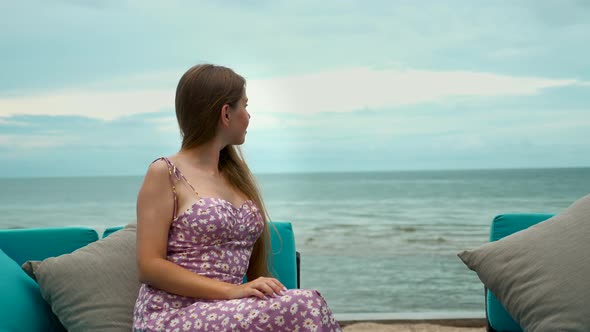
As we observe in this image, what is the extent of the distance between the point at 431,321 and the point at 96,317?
6.78 feet

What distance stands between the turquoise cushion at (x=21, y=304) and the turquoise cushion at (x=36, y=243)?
246 millimetres

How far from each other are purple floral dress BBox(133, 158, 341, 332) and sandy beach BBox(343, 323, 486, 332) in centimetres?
173

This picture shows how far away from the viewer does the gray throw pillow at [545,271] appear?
2297 millimetres

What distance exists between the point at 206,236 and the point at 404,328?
2028 millimetres

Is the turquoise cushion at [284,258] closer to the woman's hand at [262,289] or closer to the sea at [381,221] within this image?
the woman's hand at [262,289]

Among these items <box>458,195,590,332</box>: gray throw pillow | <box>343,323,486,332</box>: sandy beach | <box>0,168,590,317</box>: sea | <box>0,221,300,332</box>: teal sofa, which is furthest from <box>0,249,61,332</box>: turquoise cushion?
<box>0,168,590,317</box>: sea

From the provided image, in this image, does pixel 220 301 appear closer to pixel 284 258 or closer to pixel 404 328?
pixel 284 258

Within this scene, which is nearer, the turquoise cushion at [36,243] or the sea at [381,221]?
the turquoise cushion at [36,243]

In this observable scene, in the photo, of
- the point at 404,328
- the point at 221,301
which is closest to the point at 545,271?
the point at 221,301

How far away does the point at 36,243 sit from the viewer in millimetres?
2771

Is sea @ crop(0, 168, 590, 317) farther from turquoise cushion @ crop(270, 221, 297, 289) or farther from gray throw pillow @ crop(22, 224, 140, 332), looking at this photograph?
gray throw pillow @ crop(22, 224, 140, 332)

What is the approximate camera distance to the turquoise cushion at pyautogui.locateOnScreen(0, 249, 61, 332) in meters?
2.31

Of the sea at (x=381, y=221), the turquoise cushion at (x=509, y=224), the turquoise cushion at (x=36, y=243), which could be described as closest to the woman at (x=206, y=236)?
the turquoise cushion at (x=36, y=243)

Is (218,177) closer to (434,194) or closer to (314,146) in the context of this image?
(434,194)
